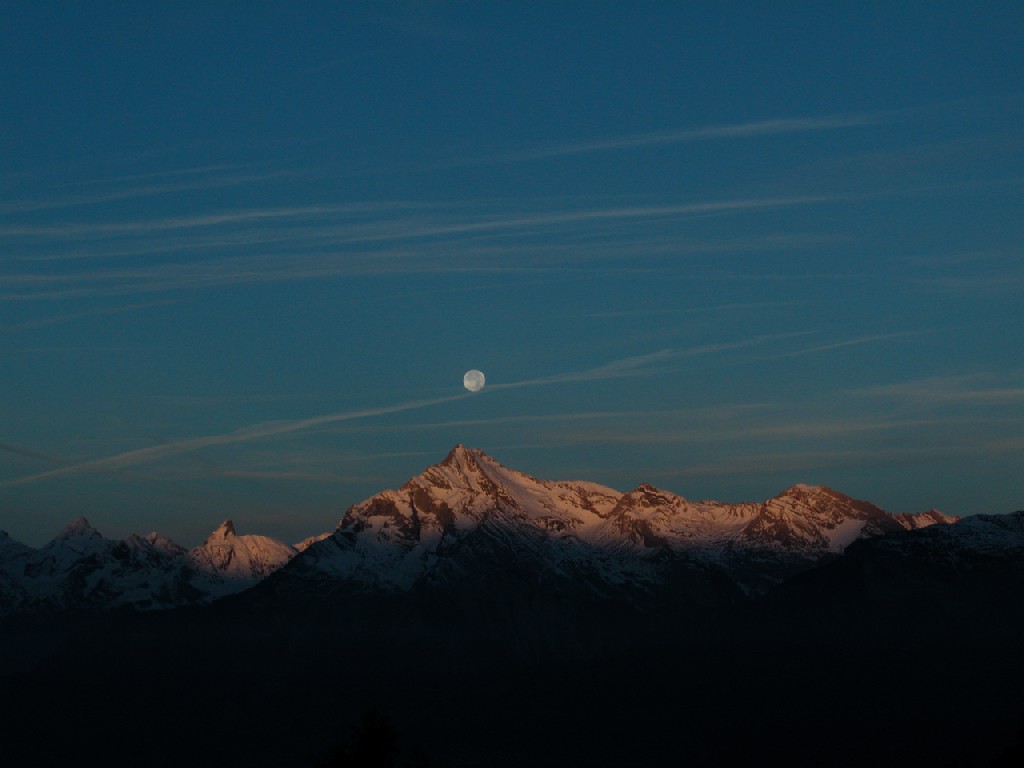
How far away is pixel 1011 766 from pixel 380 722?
240 ft

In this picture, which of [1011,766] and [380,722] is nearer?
[380,722]

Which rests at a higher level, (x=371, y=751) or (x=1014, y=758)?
(x=371, y=751)

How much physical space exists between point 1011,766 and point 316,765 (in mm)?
77108

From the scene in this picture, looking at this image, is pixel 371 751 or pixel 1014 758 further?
pixel 1014 758

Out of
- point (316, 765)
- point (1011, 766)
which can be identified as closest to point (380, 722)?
point (316, 765)

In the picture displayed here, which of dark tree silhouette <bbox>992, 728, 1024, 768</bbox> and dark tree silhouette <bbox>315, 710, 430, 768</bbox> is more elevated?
dark tree silhouette <bbox>315, 710, 430, 768</bbox>

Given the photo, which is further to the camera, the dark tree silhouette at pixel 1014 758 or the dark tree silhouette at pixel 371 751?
the dark tree silhouette at pixel 1014 758

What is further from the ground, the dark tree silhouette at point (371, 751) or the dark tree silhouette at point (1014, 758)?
the dark tree silhouette at point (371, 751)

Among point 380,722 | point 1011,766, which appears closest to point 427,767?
point 380,722

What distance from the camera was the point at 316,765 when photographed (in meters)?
123

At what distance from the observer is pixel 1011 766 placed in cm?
17012

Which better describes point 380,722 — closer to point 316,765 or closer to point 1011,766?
point 316,765

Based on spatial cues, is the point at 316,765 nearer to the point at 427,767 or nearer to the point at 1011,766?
the point at 427,767

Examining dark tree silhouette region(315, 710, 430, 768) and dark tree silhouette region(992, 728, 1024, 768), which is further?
dark tree silhouette region(992, 728, 1024, 768)
